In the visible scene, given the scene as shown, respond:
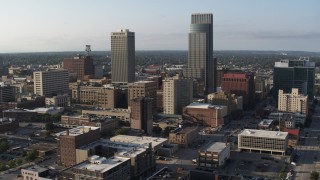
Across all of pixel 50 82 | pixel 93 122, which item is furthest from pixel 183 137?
pixel 50 82

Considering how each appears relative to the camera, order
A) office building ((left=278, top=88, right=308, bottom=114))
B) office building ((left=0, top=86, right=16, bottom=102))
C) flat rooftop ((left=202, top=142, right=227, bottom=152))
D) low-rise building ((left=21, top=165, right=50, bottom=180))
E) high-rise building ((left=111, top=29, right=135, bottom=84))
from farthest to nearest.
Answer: high-rise building ((left=111, top=29, right=135, bottom=84)), office building ((left=0, top=86, right=16, bottom=102)), office building ((left=278, top=88, right=308, bottom=114)), flat rooftop ((left=202, top=142, right=227, bottom=152)), low-rise building ((left=21, top=165, right=50, bottom=180))

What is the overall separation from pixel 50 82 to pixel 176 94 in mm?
46085

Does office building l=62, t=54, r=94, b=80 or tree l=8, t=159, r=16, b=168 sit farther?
office building l=62, t=54, r=94, b=80

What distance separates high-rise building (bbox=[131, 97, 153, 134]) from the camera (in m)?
85.1

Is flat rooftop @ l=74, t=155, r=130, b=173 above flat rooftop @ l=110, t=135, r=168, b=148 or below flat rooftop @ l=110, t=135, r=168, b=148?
above

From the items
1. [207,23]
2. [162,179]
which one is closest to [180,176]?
[162,179]

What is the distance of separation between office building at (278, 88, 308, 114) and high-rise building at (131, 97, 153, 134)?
4041 centimetres

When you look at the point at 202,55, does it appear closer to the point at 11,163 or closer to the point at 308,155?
the point at 308,155

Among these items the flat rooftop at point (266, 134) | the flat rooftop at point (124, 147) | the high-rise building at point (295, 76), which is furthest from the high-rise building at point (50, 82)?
the flat rooftop at point (266, 134)

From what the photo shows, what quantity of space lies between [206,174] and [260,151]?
19.9m

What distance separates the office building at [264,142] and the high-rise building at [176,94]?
3120cm

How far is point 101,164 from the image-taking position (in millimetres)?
53844

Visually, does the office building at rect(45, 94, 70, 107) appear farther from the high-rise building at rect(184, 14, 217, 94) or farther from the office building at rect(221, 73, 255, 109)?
the office building at rect(221, 73, 255, 109)

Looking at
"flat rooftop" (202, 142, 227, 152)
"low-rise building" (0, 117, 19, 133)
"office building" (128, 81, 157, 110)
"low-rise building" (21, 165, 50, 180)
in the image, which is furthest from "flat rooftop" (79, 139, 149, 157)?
"office building" (128, 81, 157, 110)
